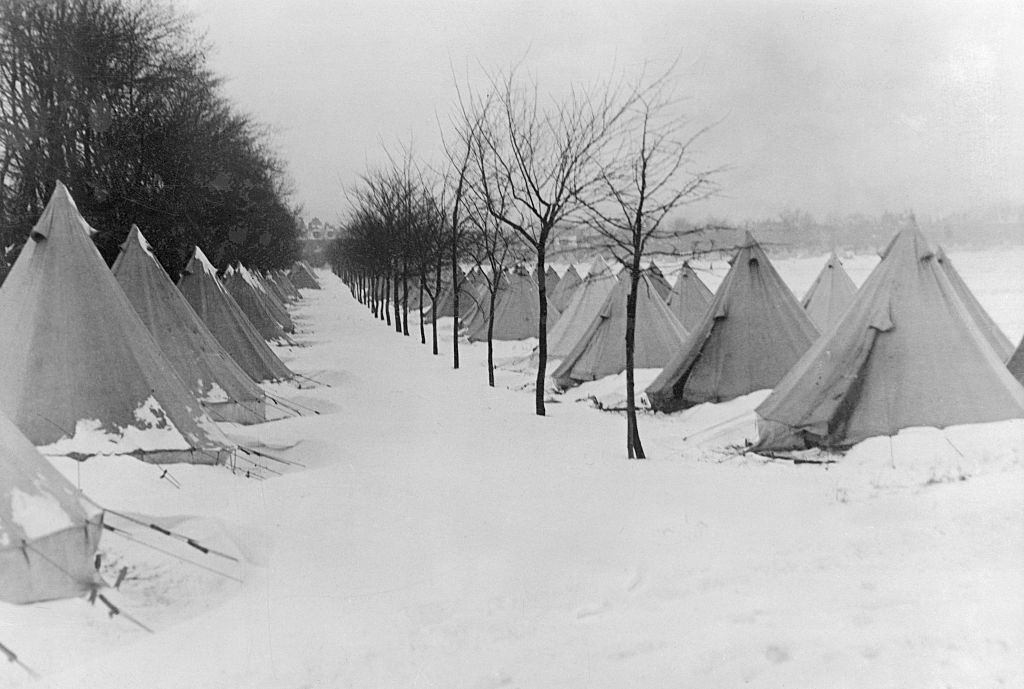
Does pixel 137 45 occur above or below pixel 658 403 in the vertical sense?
above

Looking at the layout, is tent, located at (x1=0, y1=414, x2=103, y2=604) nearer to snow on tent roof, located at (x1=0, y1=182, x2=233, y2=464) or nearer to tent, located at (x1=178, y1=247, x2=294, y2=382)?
snow on tent roof, located at (x1=0, y1=182, x2=233, y2=464)

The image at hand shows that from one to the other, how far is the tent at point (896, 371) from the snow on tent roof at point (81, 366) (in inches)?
273

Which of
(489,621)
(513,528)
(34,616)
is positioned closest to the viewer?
(34,616)

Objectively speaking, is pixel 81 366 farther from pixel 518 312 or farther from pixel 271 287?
pixel 271 287

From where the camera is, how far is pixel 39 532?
170 inches

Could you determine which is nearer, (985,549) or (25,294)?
(985,549)

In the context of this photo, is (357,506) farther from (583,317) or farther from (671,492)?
(583,317)

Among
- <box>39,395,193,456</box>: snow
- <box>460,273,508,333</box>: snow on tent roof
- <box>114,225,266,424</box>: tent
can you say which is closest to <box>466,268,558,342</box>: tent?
<box>460,273,508,333</box>: snow on tent roof

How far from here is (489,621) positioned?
438 cm

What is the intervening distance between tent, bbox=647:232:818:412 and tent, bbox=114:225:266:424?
22.6ft

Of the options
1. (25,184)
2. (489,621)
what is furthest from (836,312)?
(25,184)

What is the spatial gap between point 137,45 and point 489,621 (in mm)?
18036

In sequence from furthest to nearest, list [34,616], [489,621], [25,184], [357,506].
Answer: [25,184] < [357,506] < [489,621] < [34,616]

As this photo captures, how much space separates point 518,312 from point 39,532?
22703 mm
